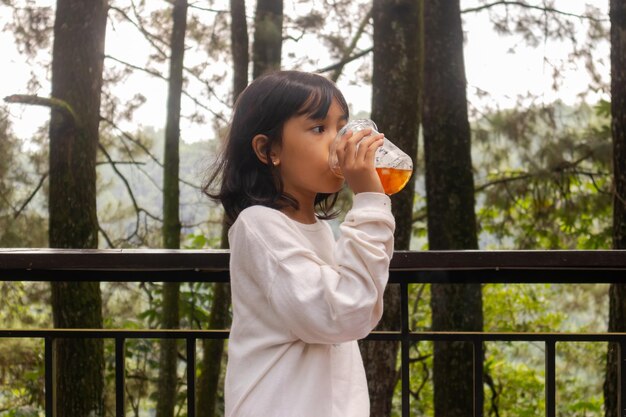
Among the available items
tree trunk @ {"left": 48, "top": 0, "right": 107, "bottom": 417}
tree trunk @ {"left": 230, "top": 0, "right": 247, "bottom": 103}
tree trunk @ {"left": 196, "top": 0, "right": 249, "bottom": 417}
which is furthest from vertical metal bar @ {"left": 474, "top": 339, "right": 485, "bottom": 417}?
tree trunk @ {"left": 230, "top": 0, "right": 247, "bottom": 103}

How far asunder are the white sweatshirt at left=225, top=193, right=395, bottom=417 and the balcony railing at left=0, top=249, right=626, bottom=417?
0.35m

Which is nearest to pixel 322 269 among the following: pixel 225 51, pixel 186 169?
pixel 225 51

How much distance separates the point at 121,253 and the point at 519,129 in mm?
8792

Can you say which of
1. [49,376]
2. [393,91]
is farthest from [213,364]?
[49,376]

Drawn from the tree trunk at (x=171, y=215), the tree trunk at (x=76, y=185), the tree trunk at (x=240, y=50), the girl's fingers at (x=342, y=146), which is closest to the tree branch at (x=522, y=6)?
the tree trunk at (x=240, y=50)

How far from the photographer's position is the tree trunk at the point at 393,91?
5.67 metres

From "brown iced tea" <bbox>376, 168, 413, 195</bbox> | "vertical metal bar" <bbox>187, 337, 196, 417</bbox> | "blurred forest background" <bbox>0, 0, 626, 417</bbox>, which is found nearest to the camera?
"brown iced tea" <bbox>376, 168, 413, 195</bbox>

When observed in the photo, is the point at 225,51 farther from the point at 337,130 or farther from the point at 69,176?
the point at 337,130

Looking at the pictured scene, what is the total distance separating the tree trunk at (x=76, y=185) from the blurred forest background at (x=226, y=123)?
0.02 m

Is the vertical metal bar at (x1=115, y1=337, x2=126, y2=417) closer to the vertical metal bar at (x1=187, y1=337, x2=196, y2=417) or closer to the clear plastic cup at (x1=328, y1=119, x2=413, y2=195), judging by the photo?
the vertical metal bar at (x1=187, y1=337, x2=196, y2=417)

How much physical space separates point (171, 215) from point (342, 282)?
7.32m

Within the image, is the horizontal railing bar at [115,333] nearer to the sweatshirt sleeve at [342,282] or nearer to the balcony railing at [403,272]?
the balcony railing at [403,272]

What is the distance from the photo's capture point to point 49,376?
1.86m

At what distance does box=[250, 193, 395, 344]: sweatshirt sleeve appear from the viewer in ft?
3.79
